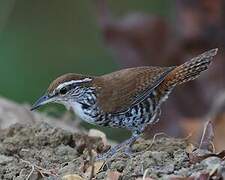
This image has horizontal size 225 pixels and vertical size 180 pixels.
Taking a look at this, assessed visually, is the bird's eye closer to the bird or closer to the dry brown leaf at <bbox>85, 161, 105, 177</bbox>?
the bird

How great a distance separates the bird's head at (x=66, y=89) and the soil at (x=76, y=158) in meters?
0.20

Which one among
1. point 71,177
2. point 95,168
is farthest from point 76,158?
point 71,177

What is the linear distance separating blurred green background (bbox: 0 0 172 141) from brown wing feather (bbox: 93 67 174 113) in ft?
20.4

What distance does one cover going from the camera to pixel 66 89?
5508 mm

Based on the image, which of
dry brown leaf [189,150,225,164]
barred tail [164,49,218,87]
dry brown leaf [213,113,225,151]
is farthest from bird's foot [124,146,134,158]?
dry brown leaf [213,113,225,151]

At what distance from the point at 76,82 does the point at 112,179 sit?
3.57 ft

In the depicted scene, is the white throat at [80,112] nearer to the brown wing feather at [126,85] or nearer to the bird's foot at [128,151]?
the brown wing feather at [126,85]

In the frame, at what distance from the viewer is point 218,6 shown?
9.27 metres

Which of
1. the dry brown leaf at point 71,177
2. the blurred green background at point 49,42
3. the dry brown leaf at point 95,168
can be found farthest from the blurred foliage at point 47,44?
the dry brown leaf at point 71,177

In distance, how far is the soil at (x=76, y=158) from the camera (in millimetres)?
4652

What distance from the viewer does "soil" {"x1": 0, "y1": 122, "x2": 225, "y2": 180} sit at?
465cm

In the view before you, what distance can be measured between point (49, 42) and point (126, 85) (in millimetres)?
8684

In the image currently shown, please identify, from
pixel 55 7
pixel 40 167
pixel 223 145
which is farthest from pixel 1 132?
pixel 55 7

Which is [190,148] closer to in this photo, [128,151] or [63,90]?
[128,151]
